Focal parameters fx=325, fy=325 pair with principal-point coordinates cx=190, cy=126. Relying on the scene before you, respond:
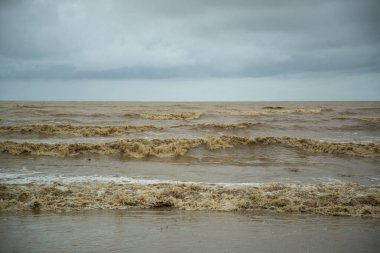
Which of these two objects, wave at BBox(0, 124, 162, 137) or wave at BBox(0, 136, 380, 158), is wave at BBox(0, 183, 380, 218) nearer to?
wave at BBox(0, 136, 380, 158)

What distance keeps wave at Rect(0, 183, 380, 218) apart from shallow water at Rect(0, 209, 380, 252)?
0.41 meters

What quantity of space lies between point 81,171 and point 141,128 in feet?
41.3

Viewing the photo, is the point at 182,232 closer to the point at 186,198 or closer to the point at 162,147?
the point at 186,198

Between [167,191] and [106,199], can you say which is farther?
[167,191]

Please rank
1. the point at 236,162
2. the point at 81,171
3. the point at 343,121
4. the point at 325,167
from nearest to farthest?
the point at 81,171 → the point at 325,167 → the point at 236,162 → the point at 343,121

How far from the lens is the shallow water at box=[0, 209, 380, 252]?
4.80 metres

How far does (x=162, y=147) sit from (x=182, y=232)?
399 inches

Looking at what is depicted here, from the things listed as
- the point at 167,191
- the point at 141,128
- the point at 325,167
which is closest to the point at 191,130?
the point at 141,128

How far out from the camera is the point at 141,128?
23.7 m

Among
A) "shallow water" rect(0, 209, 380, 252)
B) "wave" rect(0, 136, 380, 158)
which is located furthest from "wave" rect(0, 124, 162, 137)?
"shallow water" rect(0, 209, 380, 252)

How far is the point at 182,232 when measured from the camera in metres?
5.42

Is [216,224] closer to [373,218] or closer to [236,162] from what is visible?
[373,218]

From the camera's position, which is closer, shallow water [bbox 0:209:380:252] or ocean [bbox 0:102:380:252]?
shallow water [bbox 0:209:380:252]

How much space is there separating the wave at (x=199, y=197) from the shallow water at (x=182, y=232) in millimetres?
411
